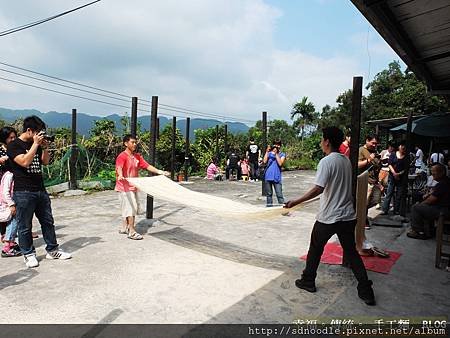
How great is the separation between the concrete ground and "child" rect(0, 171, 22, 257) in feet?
0.47

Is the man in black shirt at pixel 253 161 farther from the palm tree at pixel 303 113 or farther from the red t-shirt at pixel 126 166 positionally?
the palm tree at pixel 303 113

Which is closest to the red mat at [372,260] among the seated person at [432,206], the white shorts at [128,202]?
the seated person at [432,206]

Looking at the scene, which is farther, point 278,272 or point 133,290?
point 278,272

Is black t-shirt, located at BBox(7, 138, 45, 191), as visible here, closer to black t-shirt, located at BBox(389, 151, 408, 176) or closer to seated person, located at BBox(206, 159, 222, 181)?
black t-shirt, located at BBox(389, 151, 408, 176)

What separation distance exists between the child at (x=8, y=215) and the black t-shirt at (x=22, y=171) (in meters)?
0.41

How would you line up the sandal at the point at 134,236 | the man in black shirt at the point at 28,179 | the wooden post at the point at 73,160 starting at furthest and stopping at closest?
the wooden post at the point at 73,160 → the sandal at the point at 134,236 → the man in black shirt at the point at 28,179

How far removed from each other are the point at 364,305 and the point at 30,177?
9.90 feet

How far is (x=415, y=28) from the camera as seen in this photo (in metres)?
3.15

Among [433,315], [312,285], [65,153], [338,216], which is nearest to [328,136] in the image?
[338,216]

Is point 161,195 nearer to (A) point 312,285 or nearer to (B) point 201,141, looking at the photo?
(A) point 312,285

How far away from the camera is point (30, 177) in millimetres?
3021

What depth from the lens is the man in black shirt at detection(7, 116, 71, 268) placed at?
292 cm

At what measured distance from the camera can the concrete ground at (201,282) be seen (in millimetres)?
2314

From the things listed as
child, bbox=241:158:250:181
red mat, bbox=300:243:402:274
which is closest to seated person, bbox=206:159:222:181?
child, bbox=241:158:250:181
